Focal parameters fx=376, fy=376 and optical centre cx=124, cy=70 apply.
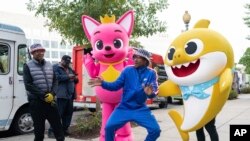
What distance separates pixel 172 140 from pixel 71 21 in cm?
477

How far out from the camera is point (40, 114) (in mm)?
5930

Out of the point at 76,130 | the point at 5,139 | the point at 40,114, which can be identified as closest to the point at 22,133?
the point at 5,139

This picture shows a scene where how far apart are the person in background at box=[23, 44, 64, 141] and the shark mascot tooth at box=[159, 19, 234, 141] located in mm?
2204

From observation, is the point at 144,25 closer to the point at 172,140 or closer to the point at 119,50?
the point at 172,140

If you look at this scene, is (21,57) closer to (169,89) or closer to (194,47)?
(169,89)

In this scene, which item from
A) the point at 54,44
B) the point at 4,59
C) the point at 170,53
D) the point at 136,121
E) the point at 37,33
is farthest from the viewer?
the point at 54,44

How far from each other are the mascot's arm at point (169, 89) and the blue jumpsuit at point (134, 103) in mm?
175

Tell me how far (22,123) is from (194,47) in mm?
5555

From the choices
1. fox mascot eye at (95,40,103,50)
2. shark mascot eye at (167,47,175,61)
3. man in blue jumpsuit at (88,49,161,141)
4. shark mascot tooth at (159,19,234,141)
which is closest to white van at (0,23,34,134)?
fox mascot eye at (95,40,103,50)

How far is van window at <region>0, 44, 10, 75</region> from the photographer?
332 inches

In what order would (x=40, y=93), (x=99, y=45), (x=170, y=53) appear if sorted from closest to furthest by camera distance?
(x=170, y=53) → (x=40, y=93) → (x=99, y=45)

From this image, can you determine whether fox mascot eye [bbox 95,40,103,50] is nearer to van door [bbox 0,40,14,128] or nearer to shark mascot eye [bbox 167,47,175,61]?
shark mascot eye [bbox 167,47,175,61]

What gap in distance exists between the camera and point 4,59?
336 inches

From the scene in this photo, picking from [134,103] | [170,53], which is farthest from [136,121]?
[170,53]
